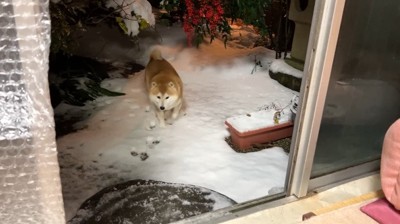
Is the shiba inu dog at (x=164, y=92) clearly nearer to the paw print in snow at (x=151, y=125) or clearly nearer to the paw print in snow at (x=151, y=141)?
the paw print in snow at (x=151, y=125)

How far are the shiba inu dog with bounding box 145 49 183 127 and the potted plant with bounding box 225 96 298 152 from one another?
16.3 inches

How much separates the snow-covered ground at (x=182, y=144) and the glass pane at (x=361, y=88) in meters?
0.47

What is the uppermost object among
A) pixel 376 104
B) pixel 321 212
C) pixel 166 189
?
pixel 376 104

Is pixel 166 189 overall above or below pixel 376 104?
below

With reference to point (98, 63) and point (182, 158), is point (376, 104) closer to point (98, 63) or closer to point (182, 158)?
point (182, 158)

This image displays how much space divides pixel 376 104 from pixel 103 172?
56.9 inches

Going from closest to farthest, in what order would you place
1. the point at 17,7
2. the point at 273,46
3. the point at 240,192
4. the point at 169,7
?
1. the point at 17,7
2. the point at 240,192
3. the point at 169,7
4. the point at 273,46

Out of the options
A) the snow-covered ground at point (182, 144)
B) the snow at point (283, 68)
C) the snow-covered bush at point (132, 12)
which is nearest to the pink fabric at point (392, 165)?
the snow-covered ground at point (182, 144)

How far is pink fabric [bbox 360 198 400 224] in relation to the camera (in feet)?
4.75

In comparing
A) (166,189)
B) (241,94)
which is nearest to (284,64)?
(241,94)

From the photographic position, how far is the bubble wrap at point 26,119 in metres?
0.90

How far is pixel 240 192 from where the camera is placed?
1982mm

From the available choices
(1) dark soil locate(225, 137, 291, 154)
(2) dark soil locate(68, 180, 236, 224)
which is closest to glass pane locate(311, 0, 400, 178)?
(2) dark soil locate(68, 180, 236, 224)

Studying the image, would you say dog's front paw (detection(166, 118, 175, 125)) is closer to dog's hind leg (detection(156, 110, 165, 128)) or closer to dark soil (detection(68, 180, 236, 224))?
dog's hind leg (detection(156, 110, 165, 128))
